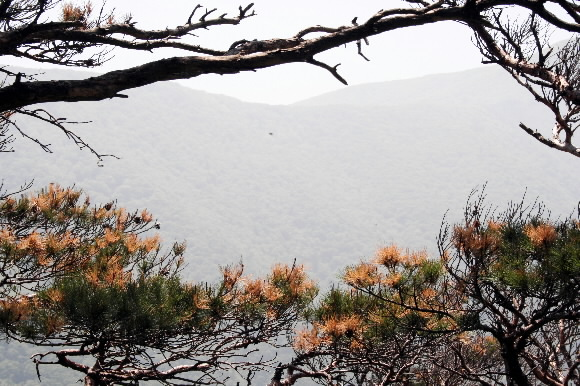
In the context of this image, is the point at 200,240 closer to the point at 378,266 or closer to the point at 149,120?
the point at 149,120

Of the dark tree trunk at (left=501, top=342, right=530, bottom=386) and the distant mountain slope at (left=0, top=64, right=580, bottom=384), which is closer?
the dark tree trunk at (left=501, top=342, right=530, bottom=386)

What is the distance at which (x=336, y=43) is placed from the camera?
235 cm

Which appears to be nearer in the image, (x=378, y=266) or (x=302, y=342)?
(x=302, y=342)

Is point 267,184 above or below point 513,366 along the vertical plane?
above

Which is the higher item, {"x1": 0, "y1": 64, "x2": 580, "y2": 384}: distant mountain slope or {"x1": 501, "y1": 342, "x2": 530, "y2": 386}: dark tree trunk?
{"x1": 0, "y1": 64, "x2": 580, "y2": 384}: distant mountain slope

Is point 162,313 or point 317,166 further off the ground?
Answer: point 317,166

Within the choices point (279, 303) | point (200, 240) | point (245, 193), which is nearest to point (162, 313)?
point (279, 303)

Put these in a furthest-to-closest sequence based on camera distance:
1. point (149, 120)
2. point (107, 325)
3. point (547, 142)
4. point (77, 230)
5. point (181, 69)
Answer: point (149, 120) < point (77, 230) < point (547, 142) < point (107, 325) < point (181, 69)

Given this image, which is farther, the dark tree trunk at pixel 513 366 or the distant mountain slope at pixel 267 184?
the distant mountain slope at pixel 267 184

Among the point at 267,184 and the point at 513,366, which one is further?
the point at 267,184

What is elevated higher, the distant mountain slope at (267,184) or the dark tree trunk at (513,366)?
the distant mountain slope at (267,184)

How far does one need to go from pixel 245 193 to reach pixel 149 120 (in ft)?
169

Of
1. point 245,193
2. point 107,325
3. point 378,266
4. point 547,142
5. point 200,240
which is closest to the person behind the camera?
point 107,325

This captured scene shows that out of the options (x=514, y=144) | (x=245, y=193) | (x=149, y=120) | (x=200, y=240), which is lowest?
(x=200, y=240)
